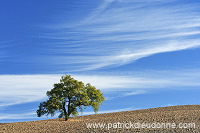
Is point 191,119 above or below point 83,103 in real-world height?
below

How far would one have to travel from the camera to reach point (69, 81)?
116ft

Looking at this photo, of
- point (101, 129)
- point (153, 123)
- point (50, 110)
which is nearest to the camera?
point (101, 129)

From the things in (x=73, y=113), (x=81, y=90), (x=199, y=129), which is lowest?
(x=199, y=129)

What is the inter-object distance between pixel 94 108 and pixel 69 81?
487 cm

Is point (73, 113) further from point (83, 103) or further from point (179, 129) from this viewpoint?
point (179, 129)

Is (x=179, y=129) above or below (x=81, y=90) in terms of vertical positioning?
below

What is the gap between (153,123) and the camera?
22406 mm

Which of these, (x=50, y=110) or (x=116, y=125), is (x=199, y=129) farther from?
(x=50, y=110)

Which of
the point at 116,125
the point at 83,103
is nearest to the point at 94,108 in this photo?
the point at 83,103

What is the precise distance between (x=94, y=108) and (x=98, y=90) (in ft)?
8.06

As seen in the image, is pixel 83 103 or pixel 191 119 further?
pixel 83 103

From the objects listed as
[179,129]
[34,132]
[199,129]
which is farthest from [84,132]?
[199,129]

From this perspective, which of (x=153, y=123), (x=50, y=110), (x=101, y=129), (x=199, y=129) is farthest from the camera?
(x=50, y=110)

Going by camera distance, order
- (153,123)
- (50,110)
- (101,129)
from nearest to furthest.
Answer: (101,129) < (153,123) < (50,110)
